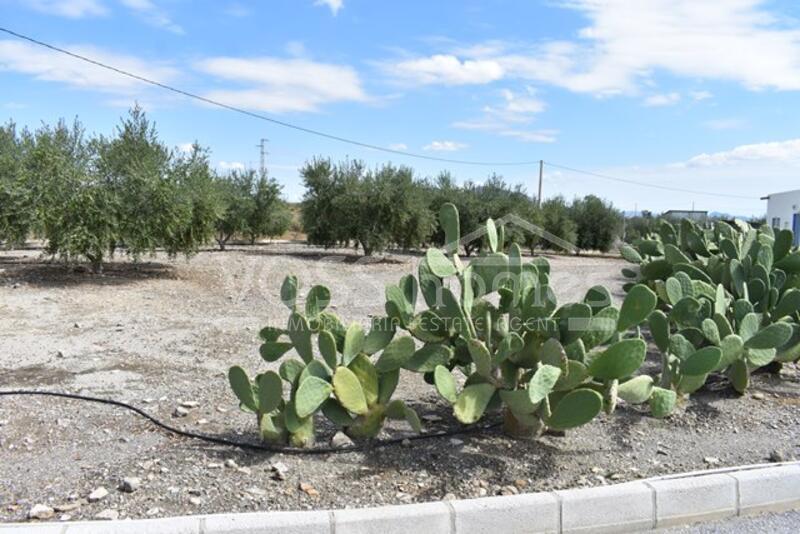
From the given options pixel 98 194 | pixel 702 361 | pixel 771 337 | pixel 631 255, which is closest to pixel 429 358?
pixel 702 361

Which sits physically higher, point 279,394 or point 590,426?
point 279,394

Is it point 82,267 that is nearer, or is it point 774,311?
point 774,311

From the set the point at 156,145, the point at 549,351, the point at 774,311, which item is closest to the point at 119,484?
the point at 549,351

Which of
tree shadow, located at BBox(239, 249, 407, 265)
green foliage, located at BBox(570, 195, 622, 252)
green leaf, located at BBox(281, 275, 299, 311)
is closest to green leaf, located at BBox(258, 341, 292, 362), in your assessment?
green leaf, located at BBox(281, 275, 299, 311)

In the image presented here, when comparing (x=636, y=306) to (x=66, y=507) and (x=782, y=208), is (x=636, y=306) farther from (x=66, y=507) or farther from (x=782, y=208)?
(x=782, y=208)

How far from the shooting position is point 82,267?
537 inches

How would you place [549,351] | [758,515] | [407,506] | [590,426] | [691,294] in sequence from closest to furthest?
[407,506] → [758,515] → [549,351] → [590,426] → [691,294]

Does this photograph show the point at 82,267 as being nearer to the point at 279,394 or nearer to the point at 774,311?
the point at 279,394

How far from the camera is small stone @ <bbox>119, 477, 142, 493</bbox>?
9.84 feet

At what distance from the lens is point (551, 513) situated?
2.95m

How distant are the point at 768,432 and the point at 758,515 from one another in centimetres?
110

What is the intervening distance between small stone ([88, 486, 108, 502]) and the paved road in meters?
2.76

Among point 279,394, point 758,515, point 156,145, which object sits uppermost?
point 156,145

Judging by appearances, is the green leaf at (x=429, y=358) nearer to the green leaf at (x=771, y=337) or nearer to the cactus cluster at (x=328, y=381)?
the cactus cluster at (x=328, y=381)
